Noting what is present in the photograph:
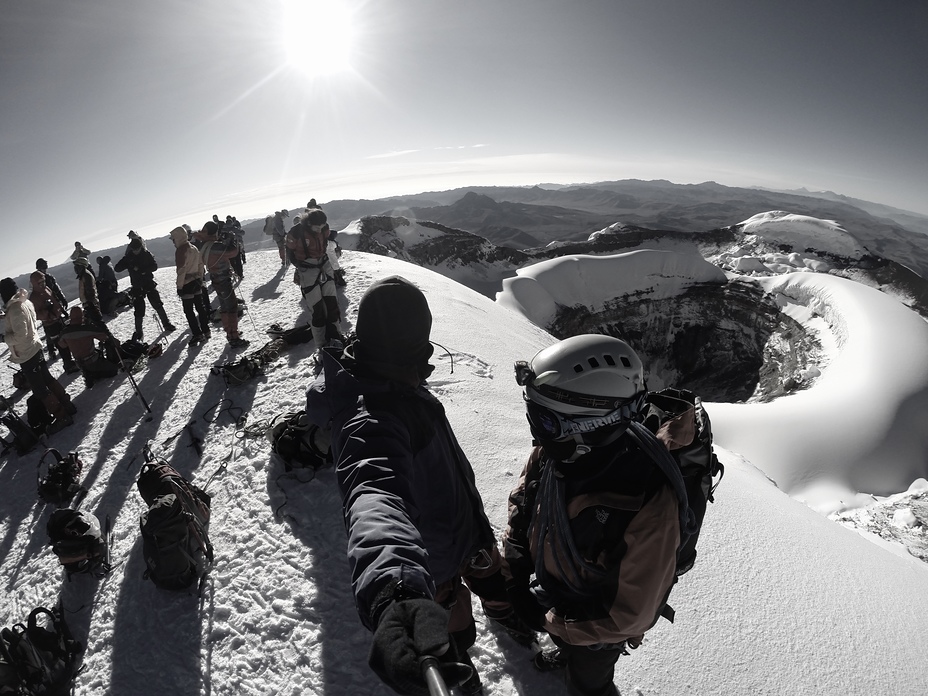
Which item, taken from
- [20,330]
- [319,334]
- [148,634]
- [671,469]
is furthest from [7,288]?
[671,469]

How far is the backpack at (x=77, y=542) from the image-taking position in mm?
4082

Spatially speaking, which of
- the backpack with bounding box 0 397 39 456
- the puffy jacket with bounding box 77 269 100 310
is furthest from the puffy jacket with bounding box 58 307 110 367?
the backpack with bounding box 0 397 39 456

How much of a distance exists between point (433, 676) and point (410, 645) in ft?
0.48

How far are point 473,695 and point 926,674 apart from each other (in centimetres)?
426

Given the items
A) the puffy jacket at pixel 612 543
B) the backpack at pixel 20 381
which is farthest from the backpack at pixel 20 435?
the puffy jacket at pixel 612 543

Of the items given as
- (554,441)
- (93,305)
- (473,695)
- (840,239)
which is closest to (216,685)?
(473,695)

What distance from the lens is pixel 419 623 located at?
1308 mm

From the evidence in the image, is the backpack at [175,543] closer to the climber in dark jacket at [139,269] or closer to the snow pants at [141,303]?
the climber in dark jacket at [139,269]

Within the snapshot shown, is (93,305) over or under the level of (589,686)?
over

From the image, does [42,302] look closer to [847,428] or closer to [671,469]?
[671,469]

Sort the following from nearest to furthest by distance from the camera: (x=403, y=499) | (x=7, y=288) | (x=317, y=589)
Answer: (x=403, y=499) → (x=317, y=589) → (x=7, y=288)

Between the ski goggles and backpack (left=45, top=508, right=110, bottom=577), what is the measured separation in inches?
204

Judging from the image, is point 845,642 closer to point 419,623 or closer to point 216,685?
point 419,623

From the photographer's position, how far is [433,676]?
117cm
